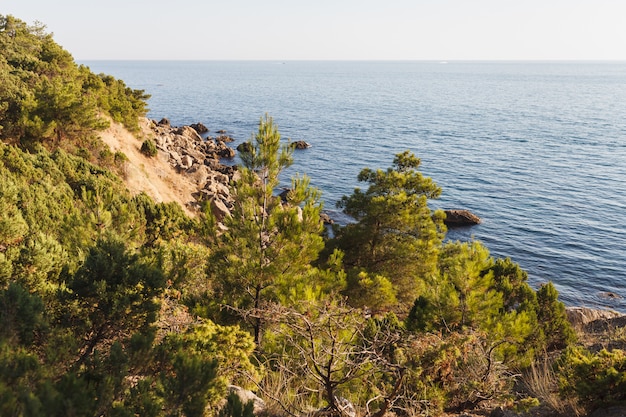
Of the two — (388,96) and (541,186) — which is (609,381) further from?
(388,96)

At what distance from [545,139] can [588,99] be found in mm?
75438

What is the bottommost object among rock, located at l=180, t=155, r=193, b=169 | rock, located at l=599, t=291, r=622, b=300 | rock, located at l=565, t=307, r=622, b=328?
rock, located at l=599, t=291, r=622, b=300

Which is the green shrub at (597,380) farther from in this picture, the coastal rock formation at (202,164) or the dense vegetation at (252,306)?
the coastal rock formation at (202,164)

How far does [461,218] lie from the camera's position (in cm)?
3675

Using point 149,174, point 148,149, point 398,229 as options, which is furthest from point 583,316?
point 148,149

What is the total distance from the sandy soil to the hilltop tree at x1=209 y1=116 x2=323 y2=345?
53.7 ft

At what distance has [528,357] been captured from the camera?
38.2 ft

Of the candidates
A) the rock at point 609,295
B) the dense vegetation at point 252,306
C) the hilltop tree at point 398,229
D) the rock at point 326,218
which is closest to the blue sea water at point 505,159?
the rock at point 609,295

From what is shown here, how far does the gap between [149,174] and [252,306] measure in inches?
905

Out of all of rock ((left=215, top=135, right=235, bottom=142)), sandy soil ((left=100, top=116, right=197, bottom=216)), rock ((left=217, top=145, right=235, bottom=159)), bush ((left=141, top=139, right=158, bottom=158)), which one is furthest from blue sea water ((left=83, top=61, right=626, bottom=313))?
bush ((left=141, top=139, right=158, bottom=158))

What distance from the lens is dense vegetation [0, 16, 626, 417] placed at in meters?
5.51

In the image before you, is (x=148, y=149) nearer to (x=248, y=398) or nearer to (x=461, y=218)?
(x=461, y=218)

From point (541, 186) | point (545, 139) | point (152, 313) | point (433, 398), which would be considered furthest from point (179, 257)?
point (545, 139)

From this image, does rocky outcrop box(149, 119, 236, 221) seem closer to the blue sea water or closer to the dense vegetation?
the blue sea water
